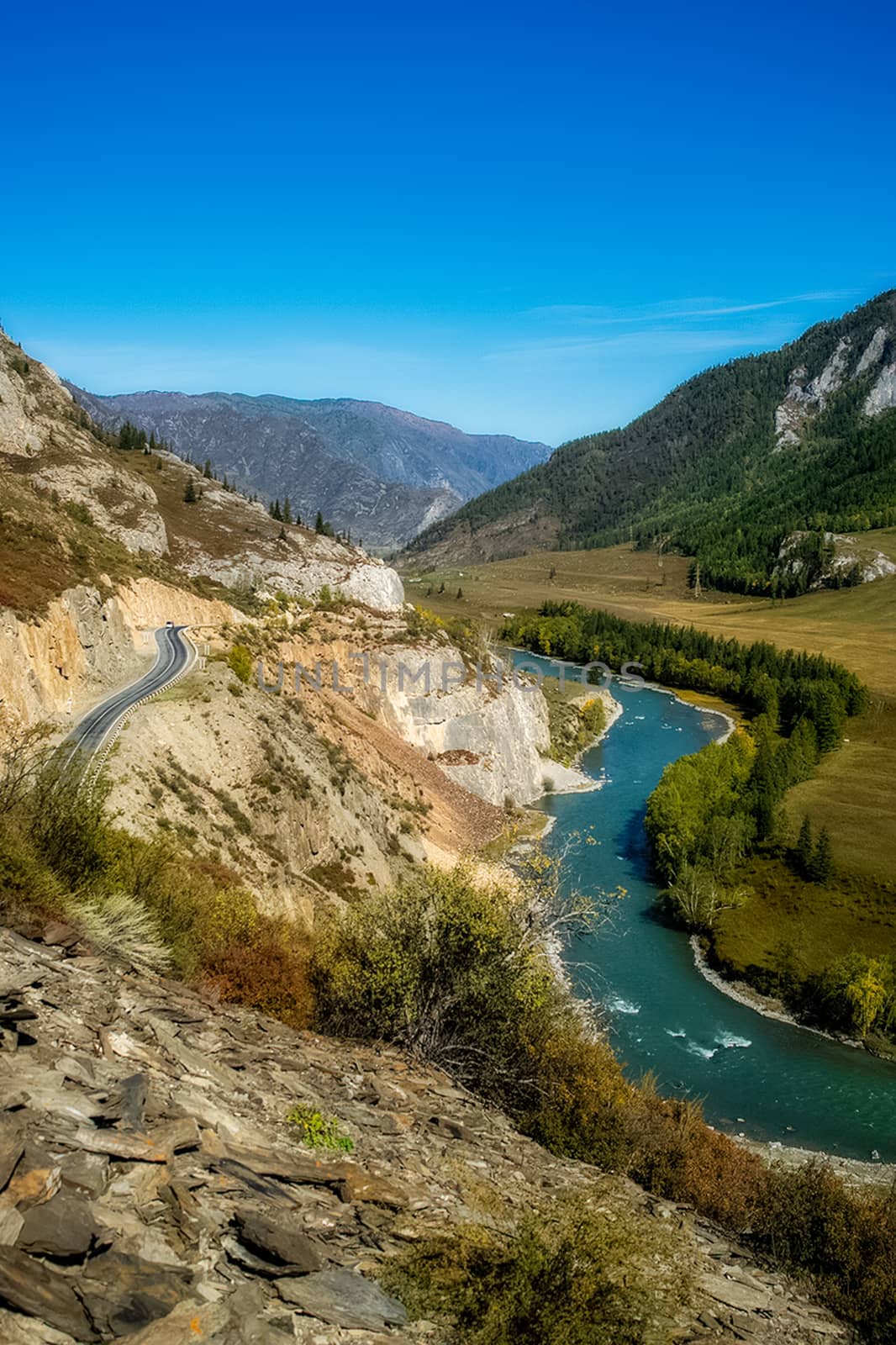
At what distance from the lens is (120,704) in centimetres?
3828

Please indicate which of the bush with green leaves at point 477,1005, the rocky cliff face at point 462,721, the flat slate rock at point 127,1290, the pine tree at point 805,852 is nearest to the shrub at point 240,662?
the rocky cliff face at point 462,721

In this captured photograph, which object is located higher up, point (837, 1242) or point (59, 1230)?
point (59, 1230)

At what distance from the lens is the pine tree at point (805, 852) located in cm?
6122

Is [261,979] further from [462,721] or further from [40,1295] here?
[462,721]

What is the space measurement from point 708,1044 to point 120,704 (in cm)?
3445

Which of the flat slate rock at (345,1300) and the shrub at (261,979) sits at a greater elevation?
the flat slate rock at (345,1300)

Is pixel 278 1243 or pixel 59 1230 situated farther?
pixel 278 1243

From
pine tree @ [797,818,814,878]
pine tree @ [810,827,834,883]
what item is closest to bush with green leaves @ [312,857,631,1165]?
pine tree @ [810,827,834,883]

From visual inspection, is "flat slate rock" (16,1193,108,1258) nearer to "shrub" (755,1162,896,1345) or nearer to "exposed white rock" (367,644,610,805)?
"shrub" (755,1162,896,1345)

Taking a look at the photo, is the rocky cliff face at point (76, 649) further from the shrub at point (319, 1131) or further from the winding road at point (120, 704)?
the shrub at point (319, 1131)

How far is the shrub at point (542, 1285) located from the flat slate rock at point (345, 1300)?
34cm

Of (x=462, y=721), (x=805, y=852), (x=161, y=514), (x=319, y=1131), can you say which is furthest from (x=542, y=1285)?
(x=161, y=514)

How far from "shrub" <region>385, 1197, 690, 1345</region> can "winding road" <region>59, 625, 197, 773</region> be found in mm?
16853

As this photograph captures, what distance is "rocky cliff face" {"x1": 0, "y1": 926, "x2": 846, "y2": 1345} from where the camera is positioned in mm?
7793
